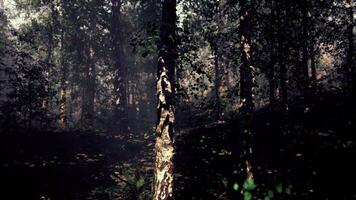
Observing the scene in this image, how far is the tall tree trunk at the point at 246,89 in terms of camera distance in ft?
31.1

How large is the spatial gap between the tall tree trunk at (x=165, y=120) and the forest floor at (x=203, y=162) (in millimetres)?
1952

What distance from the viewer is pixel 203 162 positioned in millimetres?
15883

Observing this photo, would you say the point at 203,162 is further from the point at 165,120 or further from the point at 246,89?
the point at 165,120

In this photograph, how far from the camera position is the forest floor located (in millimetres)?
11812

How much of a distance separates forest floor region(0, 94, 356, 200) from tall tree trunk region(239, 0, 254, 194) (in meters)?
0.84

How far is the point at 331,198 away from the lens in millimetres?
10156

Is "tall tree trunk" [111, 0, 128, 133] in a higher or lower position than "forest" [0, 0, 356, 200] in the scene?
higher

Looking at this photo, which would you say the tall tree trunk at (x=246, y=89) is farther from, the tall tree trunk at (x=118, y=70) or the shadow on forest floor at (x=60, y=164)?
the tall tree trunk at (x=118, y=70)

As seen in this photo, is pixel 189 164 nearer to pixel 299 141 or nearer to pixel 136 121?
pixel 299 141

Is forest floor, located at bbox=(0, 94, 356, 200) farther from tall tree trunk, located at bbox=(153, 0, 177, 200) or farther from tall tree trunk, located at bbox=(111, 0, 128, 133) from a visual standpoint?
tall tree trunk, located at bbox=(111, 0, 128, 133)

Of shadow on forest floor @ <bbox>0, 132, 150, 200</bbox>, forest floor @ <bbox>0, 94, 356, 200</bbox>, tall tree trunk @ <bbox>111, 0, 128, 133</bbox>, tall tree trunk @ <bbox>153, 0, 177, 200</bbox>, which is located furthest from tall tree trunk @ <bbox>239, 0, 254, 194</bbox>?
tall tree trunk @ <bbox>111, 0, 128, 133</bbox>

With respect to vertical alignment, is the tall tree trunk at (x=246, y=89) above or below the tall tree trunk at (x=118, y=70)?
below

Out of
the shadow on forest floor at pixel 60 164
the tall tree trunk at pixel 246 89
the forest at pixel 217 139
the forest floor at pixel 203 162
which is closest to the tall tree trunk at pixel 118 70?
the forest at pixel 217 139

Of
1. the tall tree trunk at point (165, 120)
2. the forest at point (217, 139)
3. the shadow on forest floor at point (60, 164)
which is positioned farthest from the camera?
the shadow on forest floor at point (60, 164)
